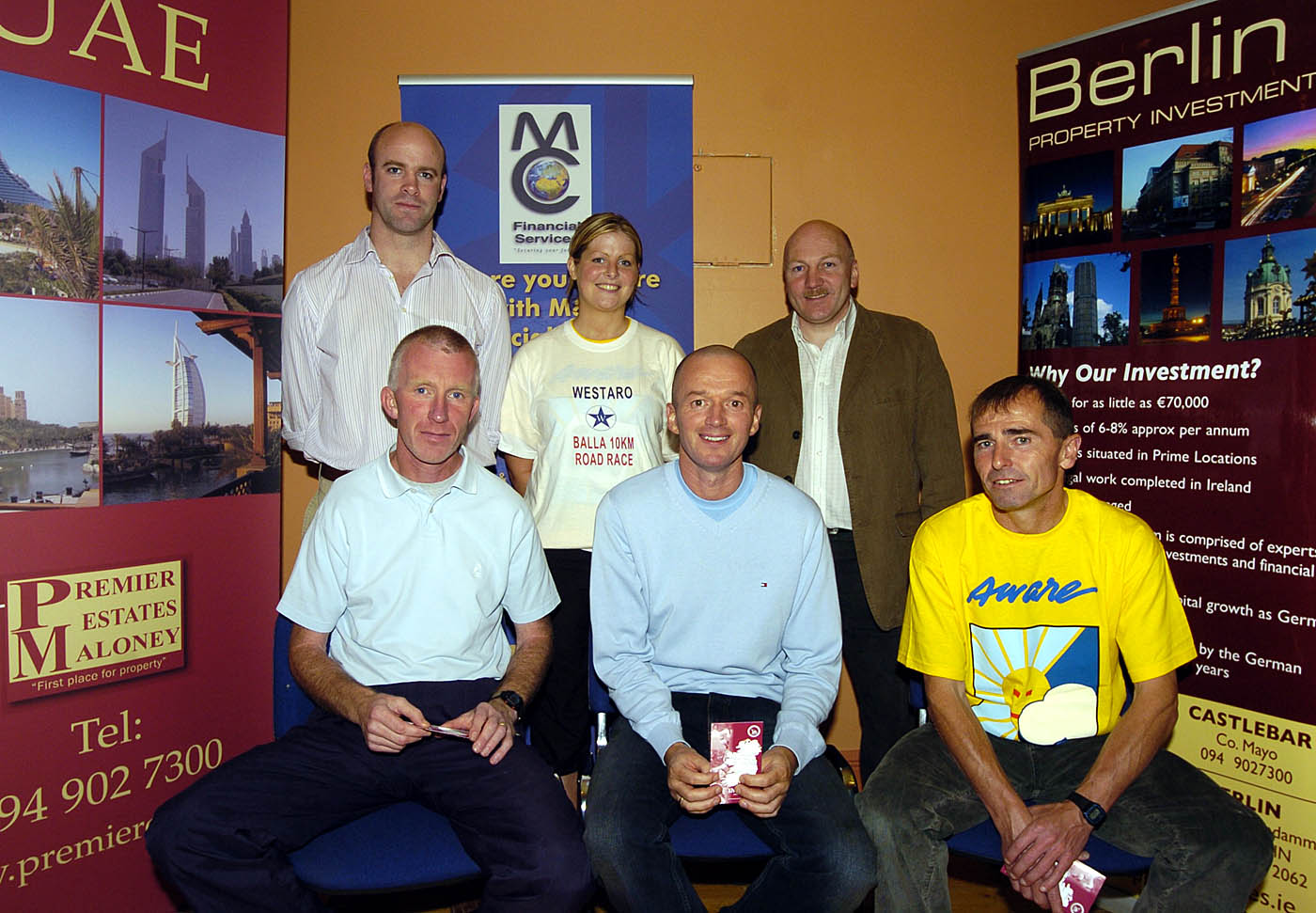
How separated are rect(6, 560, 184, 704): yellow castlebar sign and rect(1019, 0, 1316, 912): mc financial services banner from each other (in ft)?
10.9

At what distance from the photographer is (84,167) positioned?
114 inches

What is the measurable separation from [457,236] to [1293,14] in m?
3.10

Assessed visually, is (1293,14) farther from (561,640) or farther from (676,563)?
(561,640)

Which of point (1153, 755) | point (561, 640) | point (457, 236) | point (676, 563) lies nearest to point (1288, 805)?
point (1153, 755)

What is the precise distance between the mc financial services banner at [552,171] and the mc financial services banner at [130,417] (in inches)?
29.2

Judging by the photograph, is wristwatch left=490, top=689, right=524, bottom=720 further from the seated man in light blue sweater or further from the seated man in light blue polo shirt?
the seated man in light blue sweater

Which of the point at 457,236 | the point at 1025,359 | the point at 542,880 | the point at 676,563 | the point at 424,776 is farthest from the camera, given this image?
the point at 457,236

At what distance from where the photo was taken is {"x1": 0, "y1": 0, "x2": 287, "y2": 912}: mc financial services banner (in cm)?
277

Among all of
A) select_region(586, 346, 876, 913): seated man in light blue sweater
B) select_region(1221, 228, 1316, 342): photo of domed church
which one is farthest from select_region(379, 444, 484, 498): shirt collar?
select_region(1221, 228, 1316, 342): photo of domed church

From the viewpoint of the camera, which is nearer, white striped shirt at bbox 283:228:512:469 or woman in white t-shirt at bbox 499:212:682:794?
woman in white t-shirt at bbox 499:212:682:794

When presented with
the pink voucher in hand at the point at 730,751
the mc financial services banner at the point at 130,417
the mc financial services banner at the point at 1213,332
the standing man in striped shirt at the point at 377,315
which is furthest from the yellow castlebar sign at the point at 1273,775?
the mc financial services banner at the point at 130,417

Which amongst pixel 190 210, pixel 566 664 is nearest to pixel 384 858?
pixel 566 664

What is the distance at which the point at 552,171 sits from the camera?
12.8 feet

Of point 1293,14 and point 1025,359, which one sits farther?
point 1025,359
